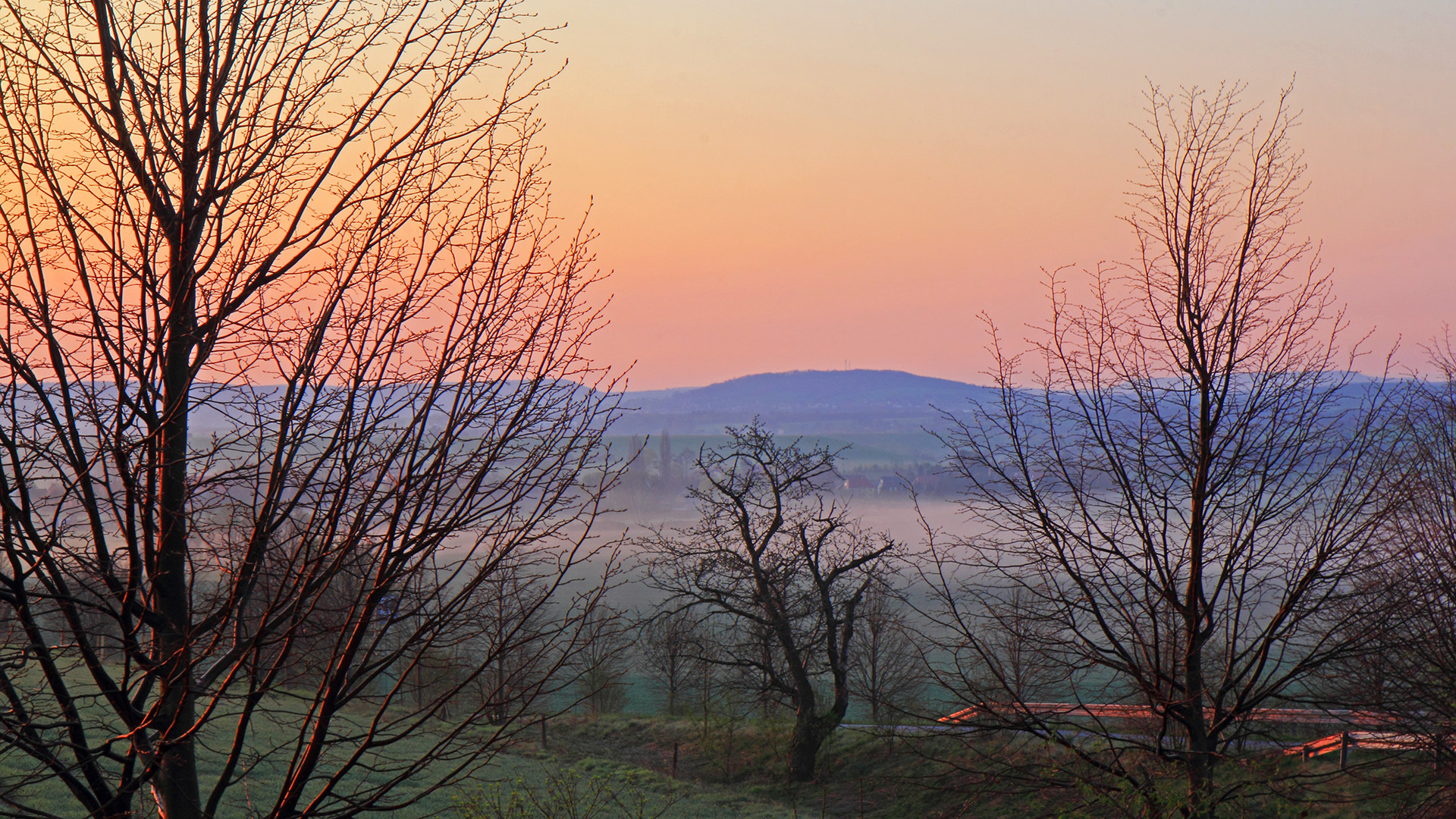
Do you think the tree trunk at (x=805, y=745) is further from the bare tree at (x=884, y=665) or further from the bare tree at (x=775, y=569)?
the bare tree at (x=884, y=665)

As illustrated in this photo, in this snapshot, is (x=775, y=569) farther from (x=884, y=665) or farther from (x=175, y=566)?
(x=175, y=566)

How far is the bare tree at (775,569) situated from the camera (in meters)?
20.7

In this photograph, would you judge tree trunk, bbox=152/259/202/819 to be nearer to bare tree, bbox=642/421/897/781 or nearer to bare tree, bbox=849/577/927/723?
bare tree, bbox=642/421/897/781

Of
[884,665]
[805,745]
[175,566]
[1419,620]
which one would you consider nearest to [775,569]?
[805,745]

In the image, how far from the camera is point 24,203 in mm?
3719

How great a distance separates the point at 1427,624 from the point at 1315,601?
717 centimetres

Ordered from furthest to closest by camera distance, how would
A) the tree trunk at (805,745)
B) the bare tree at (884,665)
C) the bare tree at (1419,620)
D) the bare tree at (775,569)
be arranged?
the bare tree at (884,665) → the tree trunk at (805,745) → the bare tree at (775,569) → the bare tree at (1419,620)

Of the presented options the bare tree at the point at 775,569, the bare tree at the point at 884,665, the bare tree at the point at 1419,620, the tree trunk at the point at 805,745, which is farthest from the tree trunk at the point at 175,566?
the bare tree at the point at 884,665

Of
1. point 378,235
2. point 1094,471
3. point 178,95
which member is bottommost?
point 1094,471

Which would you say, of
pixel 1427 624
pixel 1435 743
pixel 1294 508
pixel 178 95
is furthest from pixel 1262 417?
pixel 178 95

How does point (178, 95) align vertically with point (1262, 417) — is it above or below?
above

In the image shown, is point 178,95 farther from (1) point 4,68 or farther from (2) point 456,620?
(2) point 456,620

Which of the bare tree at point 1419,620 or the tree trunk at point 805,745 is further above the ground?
the bare tree at point 1419,620

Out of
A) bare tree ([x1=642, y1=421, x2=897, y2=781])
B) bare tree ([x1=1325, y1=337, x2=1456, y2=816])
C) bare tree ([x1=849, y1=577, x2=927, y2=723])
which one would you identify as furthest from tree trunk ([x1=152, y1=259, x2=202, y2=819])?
bare tree ([x1=849, y1=577, x2=927, y2=723])
